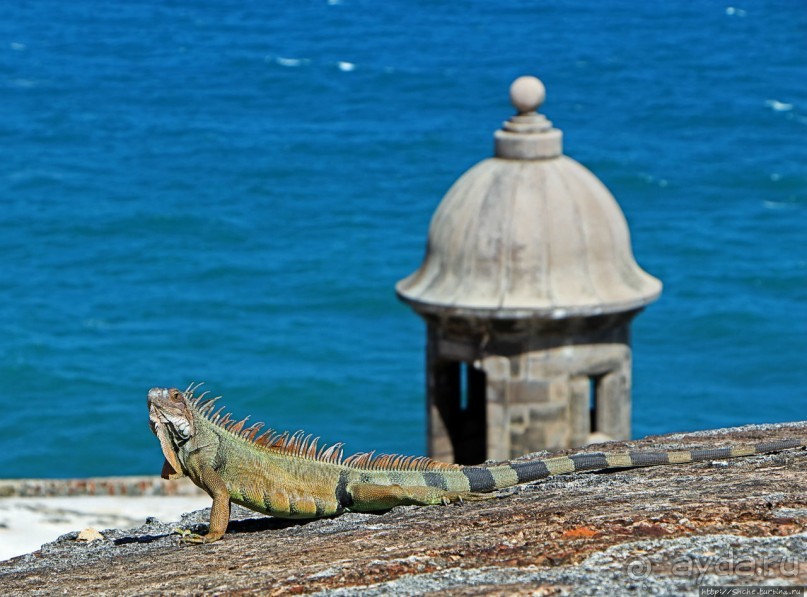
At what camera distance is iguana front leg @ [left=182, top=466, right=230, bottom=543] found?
9.59 metres

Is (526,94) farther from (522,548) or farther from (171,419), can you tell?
(522,548)

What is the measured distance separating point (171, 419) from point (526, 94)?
49.6ft

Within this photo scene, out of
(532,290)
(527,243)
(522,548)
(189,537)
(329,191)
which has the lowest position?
(329,191)

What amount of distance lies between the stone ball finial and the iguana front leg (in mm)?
15034

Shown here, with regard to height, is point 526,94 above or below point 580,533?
below

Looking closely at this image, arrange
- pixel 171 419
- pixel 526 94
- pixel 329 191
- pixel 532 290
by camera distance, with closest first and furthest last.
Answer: pixel 171 419, pixel 532 290, pixel 526 94, pixel 329 191

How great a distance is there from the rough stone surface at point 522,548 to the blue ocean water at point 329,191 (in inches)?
2244

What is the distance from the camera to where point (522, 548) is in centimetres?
758

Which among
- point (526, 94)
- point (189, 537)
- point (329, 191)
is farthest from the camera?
point (329, 191)

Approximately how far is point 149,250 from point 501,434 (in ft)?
248

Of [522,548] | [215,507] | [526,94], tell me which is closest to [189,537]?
[215,507]

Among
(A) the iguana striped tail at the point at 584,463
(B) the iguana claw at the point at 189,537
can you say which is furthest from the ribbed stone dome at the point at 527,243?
(B) the iguana claw at the point at 189,537

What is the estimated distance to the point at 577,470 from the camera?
994cm

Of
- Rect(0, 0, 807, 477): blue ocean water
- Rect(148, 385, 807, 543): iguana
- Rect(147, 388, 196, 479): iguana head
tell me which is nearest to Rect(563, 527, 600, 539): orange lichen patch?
Rect(148, 385, 807, 543): iguana
